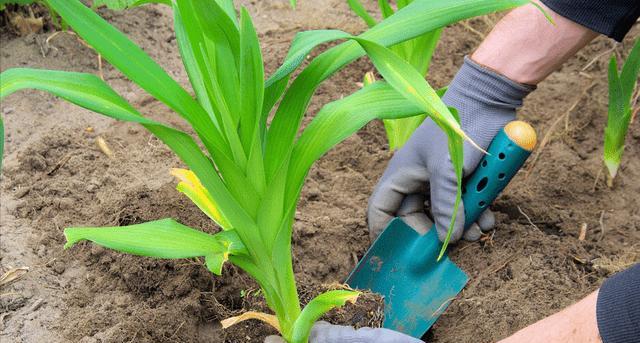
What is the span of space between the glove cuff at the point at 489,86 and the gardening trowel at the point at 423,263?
0.33ft

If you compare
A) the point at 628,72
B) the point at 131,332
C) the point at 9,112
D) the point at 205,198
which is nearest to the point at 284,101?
the point at 205,198

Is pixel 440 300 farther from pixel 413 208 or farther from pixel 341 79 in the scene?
pixel 341 79

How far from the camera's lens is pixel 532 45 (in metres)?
1.59

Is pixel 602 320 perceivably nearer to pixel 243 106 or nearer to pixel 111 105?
pixel 243 106

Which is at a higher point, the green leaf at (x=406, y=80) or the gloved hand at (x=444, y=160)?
the green leaf at (x=406, y=80)

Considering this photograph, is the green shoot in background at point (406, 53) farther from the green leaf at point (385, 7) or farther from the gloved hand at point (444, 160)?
the gloved hand at point (444, 160)

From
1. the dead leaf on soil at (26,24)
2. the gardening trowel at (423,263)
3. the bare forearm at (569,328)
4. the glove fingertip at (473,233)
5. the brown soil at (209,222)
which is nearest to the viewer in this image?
the bare forearm at (569,328)

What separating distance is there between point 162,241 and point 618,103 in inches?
42.7

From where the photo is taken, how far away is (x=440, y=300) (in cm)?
157

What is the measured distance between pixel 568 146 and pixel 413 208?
0.53m

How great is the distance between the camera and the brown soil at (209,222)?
1.43 meters

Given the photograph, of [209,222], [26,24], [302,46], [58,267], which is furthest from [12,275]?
[26,24]

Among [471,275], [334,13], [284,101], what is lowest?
[471,275]

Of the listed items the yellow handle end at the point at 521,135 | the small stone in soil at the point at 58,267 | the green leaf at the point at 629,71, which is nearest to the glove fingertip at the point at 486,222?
the yellow handle end at the point at 521,135
